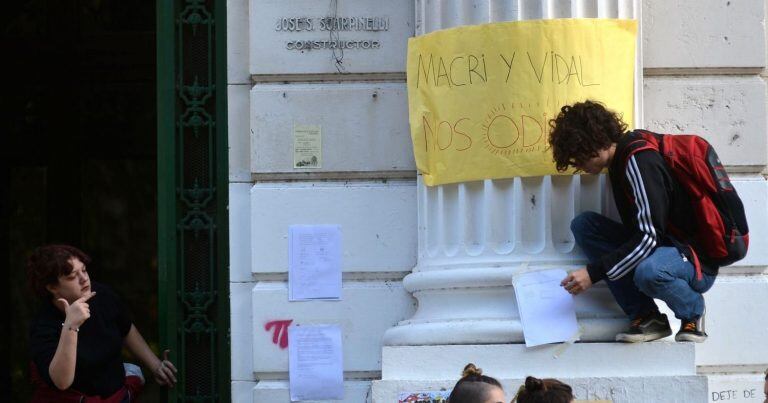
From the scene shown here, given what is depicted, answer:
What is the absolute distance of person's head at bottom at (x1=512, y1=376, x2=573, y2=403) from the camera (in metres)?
5.45

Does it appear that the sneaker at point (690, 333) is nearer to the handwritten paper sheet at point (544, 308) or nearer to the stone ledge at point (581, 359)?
the stone ledge at point (581, 359)

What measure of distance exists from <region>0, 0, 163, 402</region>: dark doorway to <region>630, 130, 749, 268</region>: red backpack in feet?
18.3

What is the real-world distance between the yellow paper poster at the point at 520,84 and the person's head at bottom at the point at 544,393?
6.38ft

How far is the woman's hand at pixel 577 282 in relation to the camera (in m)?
6.96

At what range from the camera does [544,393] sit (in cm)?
549

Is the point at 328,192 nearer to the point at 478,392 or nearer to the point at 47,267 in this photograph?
the point at 47,267

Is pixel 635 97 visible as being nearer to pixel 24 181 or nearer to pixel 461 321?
pixel 461 321

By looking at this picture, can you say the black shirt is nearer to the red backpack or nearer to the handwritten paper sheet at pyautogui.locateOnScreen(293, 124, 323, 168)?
the handwritten paper sheet at pyautogui.locateOnScreen(293, 124, 323, 168)

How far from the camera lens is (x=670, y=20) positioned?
26.6 feet

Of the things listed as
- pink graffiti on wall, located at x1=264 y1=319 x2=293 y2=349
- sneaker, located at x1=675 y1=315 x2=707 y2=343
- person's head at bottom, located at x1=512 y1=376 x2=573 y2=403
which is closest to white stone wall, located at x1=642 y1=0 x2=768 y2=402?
sneaker, located at x1=675 y1=315 x2=707 y2=343

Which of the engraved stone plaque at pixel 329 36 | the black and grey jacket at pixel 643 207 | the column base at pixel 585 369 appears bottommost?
the column base at pixel 585 369

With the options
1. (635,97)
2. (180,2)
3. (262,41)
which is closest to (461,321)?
(635,97)

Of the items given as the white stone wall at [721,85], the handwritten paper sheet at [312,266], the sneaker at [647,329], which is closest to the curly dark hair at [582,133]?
the sneaker at [647,329]

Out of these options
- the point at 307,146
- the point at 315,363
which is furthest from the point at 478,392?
the point at 307,146
